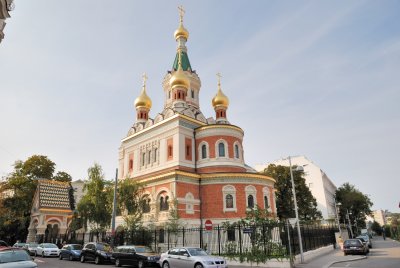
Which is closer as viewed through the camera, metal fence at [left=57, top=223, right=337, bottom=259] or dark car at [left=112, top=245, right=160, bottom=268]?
dark car at [left=112, top=245, right=160, bottom=268]

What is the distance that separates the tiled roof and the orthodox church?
8565 millimetres

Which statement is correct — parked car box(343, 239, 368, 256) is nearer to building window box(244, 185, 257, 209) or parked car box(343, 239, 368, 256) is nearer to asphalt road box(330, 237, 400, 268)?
asphalt road box(330, 237, 400, 268)

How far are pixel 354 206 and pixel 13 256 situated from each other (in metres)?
63.5

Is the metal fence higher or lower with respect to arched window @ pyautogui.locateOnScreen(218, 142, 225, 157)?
lower

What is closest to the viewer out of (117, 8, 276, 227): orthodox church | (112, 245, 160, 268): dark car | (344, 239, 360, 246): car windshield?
(112, 245, 160, 268): dark car

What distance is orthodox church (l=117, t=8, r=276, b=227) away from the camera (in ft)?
96.7

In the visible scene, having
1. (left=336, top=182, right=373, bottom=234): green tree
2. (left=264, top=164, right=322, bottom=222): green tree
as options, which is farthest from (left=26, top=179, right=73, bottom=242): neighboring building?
(left=336, top=182, right=373, bottom=234): green tree

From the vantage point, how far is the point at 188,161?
33.2m

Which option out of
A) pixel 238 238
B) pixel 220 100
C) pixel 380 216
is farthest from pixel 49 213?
pixel 380 216

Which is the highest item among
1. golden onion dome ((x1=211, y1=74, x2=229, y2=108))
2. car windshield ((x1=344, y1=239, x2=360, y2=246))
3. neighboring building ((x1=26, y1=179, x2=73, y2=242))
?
golden onion dome ((x1=211, y1=74, x2=229, y2=108))

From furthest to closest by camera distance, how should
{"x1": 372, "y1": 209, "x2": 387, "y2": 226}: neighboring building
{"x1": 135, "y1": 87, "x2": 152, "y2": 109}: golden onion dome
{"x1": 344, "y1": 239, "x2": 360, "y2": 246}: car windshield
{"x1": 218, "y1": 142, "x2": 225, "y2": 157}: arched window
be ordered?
{"x1": 372, "y1": 209, "x2": 387, "y2": 226}: neighboring building → {"x1": 135, "y1": 87, "x2": 152, "y2": 109}: golden onion dome → {"x1": 218, "y1": 142, "x2": 225, "y2": 157}: arched window → {"x1": 344, "y1": 239, "x2": 360, "y2": 246}: car windshield

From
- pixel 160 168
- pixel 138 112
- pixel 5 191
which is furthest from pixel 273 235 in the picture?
pixel 5 191

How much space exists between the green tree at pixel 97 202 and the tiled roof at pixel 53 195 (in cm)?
1191

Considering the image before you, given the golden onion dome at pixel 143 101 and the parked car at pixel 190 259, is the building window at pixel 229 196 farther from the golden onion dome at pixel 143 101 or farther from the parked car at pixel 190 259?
the golden onion dome at pixel 143 101
